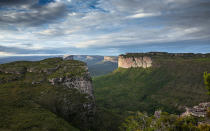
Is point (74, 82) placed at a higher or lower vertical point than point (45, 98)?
higher

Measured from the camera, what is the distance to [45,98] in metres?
85.7

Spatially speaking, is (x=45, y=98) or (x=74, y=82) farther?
(x=74, y=82)

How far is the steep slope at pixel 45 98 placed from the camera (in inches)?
2413

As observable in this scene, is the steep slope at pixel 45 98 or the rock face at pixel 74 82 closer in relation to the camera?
the steep slope at pixel 45 98

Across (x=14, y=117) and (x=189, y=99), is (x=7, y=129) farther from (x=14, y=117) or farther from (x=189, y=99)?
(x=189, y=99)

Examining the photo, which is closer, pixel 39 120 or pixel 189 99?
pixel 39 120

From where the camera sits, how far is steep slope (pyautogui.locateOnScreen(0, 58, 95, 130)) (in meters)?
61.3

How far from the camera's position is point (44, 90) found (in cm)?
9206

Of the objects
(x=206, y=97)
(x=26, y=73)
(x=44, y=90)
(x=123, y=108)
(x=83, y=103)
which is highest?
(x=26, y=73)

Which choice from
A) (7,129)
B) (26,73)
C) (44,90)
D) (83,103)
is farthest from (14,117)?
(26,73)

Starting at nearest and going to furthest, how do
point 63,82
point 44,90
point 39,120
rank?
point 39,120 < point 44,90 < point 63,82

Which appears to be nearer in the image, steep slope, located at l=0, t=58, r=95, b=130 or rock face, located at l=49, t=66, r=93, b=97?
steep slope, located at l=0, t=58, r=95, b=130

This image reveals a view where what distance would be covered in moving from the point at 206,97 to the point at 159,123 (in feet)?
492

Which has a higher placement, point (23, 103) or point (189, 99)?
point (23, 103)
